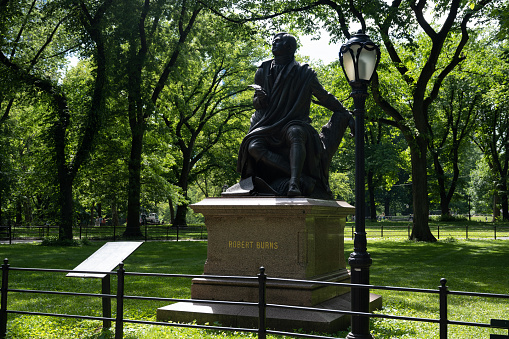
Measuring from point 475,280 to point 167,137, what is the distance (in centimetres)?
2099

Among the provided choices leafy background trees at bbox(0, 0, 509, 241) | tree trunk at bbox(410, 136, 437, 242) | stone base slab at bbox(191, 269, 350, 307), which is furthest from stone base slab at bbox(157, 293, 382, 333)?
tree trunk at bbox(410, 136, 437, 242)

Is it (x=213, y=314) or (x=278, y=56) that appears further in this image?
(x=278, y=56)

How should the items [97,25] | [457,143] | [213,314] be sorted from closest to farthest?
[213,314] → [97,25] → [457,143]

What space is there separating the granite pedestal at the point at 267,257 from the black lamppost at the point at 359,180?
1307mm

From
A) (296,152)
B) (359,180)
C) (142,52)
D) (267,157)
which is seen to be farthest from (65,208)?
(359,180)

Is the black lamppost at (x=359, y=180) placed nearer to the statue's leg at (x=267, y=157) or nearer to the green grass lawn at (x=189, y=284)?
the green grass lawn at (x=189, y=284)

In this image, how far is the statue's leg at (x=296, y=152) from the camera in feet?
27.0

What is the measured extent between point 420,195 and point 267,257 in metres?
18.5

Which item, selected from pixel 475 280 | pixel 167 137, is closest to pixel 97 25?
pixel 167 137

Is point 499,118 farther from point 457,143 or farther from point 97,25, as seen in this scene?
point 97,25

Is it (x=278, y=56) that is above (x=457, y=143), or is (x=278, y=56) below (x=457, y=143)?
below

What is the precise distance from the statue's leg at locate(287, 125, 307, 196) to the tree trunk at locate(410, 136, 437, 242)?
56.1ft

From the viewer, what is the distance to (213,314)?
24.5 feet


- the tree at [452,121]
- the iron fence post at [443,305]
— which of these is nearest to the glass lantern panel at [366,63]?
the iron fence post at [443,305]
